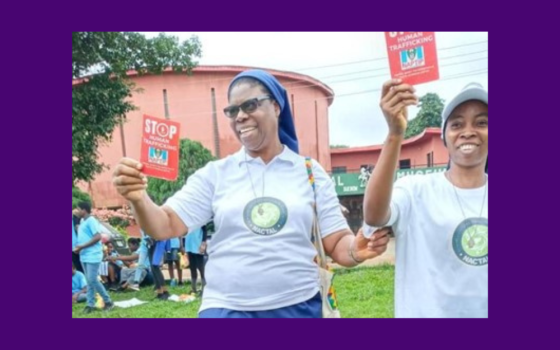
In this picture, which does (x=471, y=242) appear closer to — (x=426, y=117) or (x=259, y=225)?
(x=259, y=225)

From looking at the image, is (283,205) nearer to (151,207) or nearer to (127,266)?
(151,207)

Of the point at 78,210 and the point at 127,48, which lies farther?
the point at 78,210

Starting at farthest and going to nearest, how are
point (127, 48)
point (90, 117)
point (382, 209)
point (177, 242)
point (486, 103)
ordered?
point (177, 242) → point (90, 117) → point (127, 48) → point (486, 103) → point (382, 209)

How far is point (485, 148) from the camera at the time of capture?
192 cm

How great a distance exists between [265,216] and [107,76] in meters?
3.34

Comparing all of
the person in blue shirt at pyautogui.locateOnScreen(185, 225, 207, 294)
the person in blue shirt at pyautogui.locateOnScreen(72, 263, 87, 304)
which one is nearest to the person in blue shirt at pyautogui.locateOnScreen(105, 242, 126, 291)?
the person in blue shirt at pyautogui.locateOnScreen(72, 263, 87, 304)

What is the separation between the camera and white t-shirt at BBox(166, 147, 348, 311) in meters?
1.94

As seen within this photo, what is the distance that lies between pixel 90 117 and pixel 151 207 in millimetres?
3077

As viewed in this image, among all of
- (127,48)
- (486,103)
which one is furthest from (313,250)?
(127,48)

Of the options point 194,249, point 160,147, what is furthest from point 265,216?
point 194,249

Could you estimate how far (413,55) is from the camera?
195cm

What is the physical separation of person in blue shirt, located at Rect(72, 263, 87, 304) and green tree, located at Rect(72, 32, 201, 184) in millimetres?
1709

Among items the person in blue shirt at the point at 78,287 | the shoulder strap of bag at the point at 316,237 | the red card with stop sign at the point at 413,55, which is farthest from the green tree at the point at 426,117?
the person in blue shirt at the point at 78,287

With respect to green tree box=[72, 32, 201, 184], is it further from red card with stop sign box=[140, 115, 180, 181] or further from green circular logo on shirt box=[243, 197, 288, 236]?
green circular logo on shirt box=[243, 197, 288, 236]
